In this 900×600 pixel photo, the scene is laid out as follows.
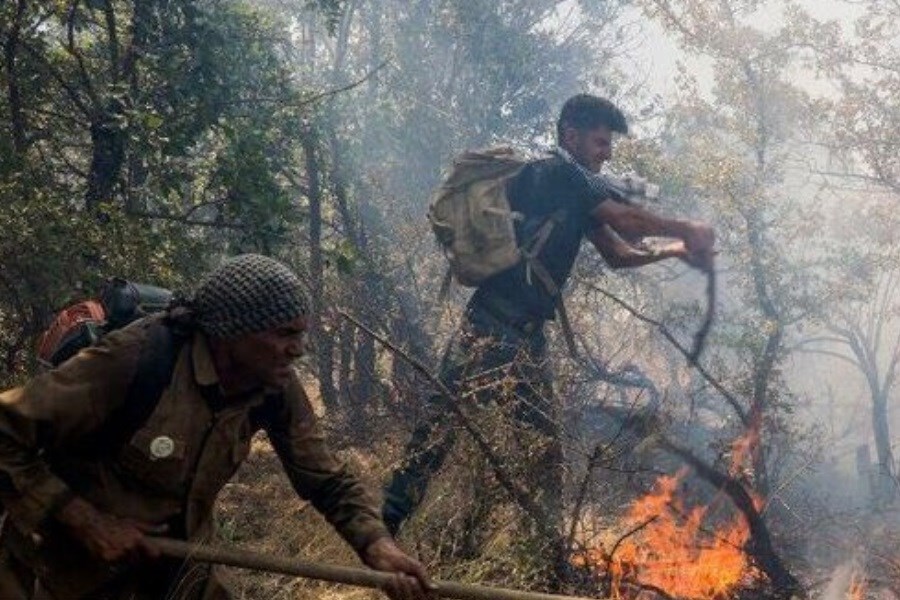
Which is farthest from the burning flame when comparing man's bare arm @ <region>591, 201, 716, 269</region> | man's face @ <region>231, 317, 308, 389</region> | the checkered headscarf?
the checkered headscarf

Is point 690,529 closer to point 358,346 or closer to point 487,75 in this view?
point 358,346

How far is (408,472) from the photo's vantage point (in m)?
4.28

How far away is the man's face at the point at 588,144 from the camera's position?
4.58 meters

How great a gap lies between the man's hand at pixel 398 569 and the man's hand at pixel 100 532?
2.20 feet

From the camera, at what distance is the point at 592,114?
14.9ft

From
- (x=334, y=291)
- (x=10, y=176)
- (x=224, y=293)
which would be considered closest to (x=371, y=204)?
(x=334, y=291)

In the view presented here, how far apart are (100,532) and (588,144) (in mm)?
3212

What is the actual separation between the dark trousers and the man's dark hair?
1122mm

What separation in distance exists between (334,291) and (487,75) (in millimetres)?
10227

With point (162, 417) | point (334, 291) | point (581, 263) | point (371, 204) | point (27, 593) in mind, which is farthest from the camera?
point (371, 204)

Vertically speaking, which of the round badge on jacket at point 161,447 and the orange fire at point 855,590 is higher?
the round badge on jacket at point 161,447

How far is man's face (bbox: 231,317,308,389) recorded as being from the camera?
2.44 metres

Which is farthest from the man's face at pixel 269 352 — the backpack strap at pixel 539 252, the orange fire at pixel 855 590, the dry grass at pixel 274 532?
the orange fire at pixel 855 590

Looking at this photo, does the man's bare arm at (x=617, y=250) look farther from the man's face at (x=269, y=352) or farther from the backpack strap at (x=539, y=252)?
the man's face at (x=269, y=352)
